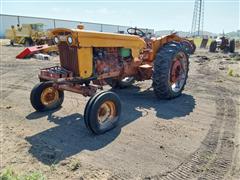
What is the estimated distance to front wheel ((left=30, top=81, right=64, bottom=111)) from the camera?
5.81 m

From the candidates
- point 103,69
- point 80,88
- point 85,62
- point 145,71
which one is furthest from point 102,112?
point 145,71

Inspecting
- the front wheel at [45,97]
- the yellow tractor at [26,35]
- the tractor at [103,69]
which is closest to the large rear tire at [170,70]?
the tractor at [103,69]

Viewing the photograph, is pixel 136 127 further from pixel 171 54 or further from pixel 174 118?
pixel 171 54

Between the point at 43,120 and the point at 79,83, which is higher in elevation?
the point at 79,83

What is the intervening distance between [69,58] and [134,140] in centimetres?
199

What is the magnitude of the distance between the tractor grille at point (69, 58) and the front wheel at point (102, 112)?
853mm

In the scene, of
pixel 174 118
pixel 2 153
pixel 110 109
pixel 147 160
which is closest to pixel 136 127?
pixel 110 109

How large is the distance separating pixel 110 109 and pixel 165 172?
1.78 meters

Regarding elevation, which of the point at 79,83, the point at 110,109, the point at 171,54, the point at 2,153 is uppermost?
the point at 171,54

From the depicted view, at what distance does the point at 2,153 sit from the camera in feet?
13.8

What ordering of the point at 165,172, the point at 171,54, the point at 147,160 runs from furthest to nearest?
the point at 171,54 < the point at 147,160 < the point at 165,172

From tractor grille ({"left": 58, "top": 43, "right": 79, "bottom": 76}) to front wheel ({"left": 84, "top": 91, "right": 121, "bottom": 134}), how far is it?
853mm

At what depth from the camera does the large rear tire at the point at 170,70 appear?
635 cm

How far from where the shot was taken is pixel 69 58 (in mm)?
5289
